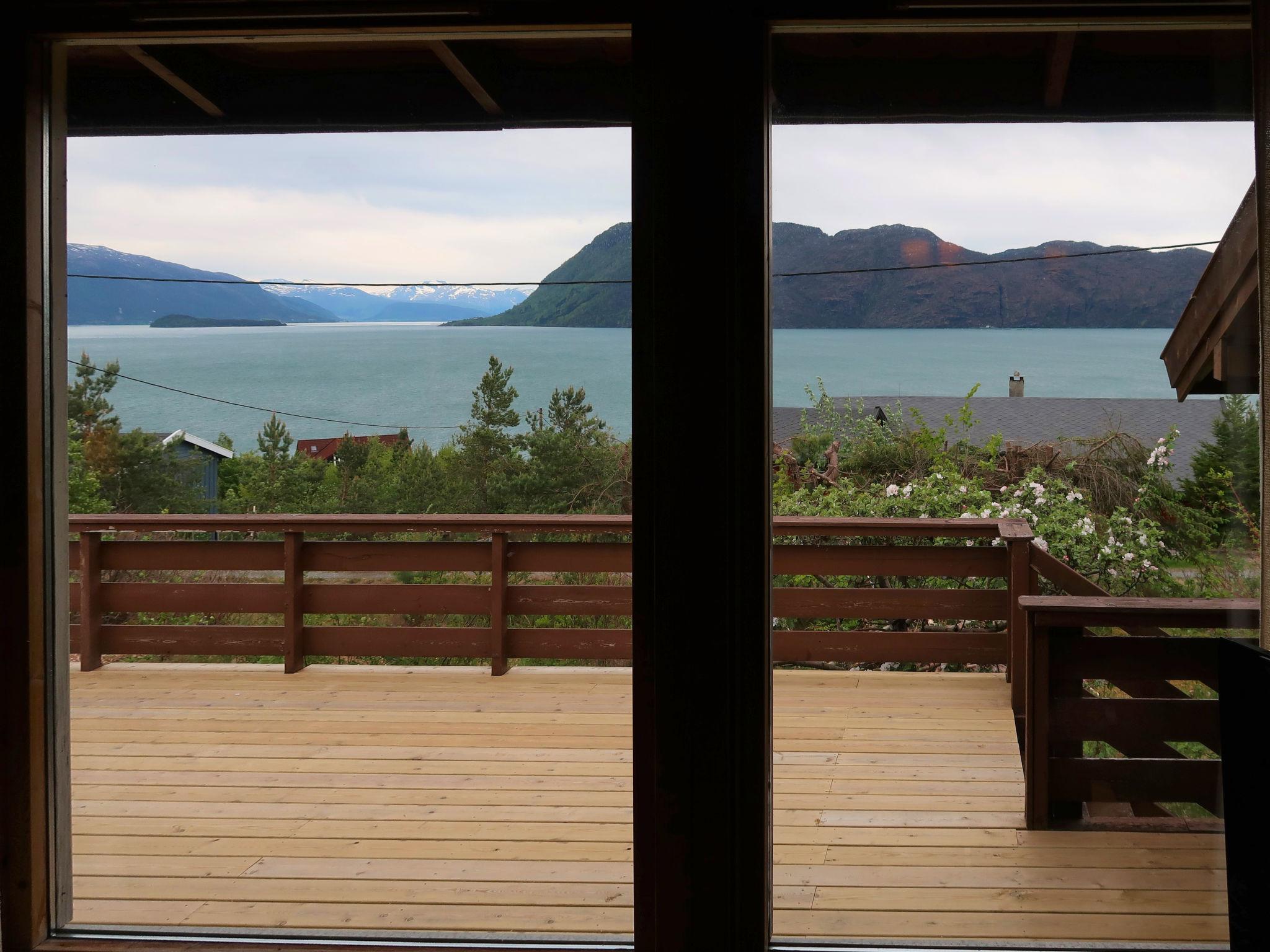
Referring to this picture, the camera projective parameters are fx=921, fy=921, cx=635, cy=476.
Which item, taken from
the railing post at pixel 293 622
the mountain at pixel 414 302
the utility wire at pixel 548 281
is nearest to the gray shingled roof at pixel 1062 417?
the utility wire at pixel 548 281

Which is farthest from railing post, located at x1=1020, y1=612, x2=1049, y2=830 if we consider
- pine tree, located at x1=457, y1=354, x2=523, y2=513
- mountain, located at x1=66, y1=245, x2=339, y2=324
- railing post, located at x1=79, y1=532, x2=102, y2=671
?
railing post, located at x1=79, y1=532, x2=102, y2=671

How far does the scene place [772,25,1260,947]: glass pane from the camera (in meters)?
1.75

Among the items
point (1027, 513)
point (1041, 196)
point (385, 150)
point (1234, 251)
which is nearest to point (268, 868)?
point (385, 150)

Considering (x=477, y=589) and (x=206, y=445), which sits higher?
(x=206, y=445)

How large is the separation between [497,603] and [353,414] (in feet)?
5.11

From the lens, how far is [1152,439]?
1794 mm

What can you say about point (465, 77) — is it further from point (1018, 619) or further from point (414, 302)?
point (1018, 619)

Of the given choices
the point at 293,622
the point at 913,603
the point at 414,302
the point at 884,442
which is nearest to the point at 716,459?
the point at 884,442

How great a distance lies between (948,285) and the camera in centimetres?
187

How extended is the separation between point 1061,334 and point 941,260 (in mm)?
278

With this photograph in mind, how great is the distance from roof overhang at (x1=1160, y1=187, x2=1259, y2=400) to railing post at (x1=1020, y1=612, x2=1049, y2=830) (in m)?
0.64

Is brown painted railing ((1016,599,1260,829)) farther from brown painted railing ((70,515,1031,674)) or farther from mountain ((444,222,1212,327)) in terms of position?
mountain ((444,222,1212,327))

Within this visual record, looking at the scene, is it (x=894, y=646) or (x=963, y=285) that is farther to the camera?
(x=894, y=646)

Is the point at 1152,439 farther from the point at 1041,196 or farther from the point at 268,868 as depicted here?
the point at 268,868
